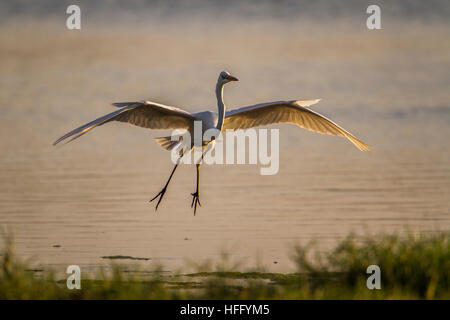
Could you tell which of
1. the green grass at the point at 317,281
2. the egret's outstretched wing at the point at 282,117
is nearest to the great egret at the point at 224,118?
the egret's outstretched wing at the point at 282,117

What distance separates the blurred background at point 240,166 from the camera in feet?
36.9

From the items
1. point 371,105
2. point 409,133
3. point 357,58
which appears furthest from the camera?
point 357,58

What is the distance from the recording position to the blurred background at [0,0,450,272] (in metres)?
11.2

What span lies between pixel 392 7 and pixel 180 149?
21178 mm

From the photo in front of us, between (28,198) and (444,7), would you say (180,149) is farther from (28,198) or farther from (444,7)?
(444,7)

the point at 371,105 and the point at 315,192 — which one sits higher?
the point at 371,105

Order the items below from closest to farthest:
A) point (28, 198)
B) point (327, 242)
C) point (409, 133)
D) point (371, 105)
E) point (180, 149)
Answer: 1. point (327, 242)
2. point (180, 149)
3. point (28, 198)
4. point (409, 133)
5. point (371, 105)

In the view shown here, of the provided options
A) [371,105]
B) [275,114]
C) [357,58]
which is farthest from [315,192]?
[357,58]

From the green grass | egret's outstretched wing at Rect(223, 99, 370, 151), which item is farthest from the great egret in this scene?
the green grass

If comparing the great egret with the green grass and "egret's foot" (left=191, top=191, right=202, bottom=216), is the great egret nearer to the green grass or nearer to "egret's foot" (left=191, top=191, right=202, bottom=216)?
"egret's foot" (left=191, top=191, right=202, bottom=216)

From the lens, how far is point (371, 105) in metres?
21.7

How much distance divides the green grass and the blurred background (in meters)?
1.10

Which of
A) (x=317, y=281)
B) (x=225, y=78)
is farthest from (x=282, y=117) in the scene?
(x=317, y=281)

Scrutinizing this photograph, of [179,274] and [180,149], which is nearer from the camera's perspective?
[179,274]
